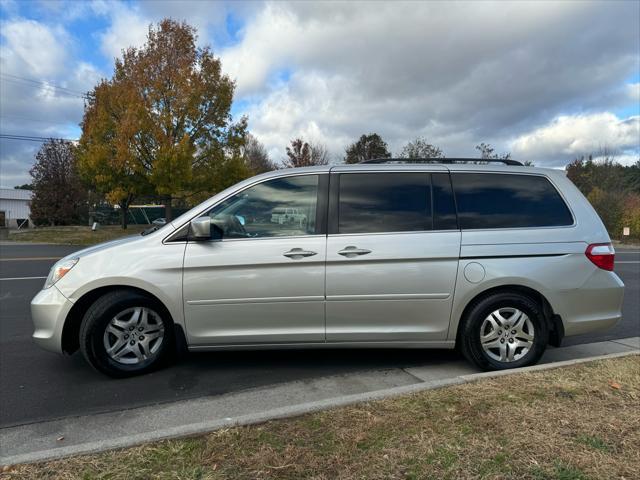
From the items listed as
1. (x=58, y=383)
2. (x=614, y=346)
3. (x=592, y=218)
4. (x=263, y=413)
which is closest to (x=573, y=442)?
(x=263, y=413)

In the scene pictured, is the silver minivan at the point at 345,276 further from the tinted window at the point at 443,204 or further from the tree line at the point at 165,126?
the tree line at the point at 165,126

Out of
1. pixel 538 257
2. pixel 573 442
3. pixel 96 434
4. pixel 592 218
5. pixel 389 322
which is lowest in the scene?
pixel 96 434

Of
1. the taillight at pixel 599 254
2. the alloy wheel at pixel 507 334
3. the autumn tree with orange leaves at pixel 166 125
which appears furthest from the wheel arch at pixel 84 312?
the autumn tree with orange leaves at pixel 166 125

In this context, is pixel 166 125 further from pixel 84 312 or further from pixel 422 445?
pixel 422 445

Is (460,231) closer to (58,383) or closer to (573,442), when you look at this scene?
(573,442)

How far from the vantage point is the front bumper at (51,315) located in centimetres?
382

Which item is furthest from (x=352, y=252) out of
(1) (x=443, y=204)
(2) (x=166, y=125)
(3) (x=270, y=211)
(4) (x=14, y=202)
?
(4) (x=14, y=202)

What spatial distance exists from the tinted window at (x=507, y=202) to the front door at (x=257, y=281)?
1.32 m

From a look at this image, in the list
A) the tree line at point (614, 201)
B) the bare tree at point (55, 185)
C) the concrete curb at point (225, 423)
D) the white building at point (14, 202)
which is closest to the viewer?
the concrete curb at point (225, 423)

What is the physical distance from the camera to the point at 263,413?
3.00m

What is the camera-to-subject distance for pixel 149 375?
13.3 ft

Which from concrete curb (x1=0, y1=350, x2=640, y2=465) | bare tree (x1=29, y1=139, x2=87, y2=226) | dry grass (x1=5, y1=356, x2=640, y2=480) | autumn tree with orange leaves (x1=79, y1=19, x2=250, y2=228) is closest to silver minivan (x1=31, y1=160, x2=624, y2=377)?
concrete curb (x1=0, y1=350, x2=640, y2=465)

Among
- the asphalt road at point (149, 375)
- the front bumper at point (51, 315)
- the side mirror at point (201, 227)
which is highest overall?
the side mirror at point (201, 227)

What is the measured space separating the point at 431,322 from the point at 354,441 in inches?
62.0
